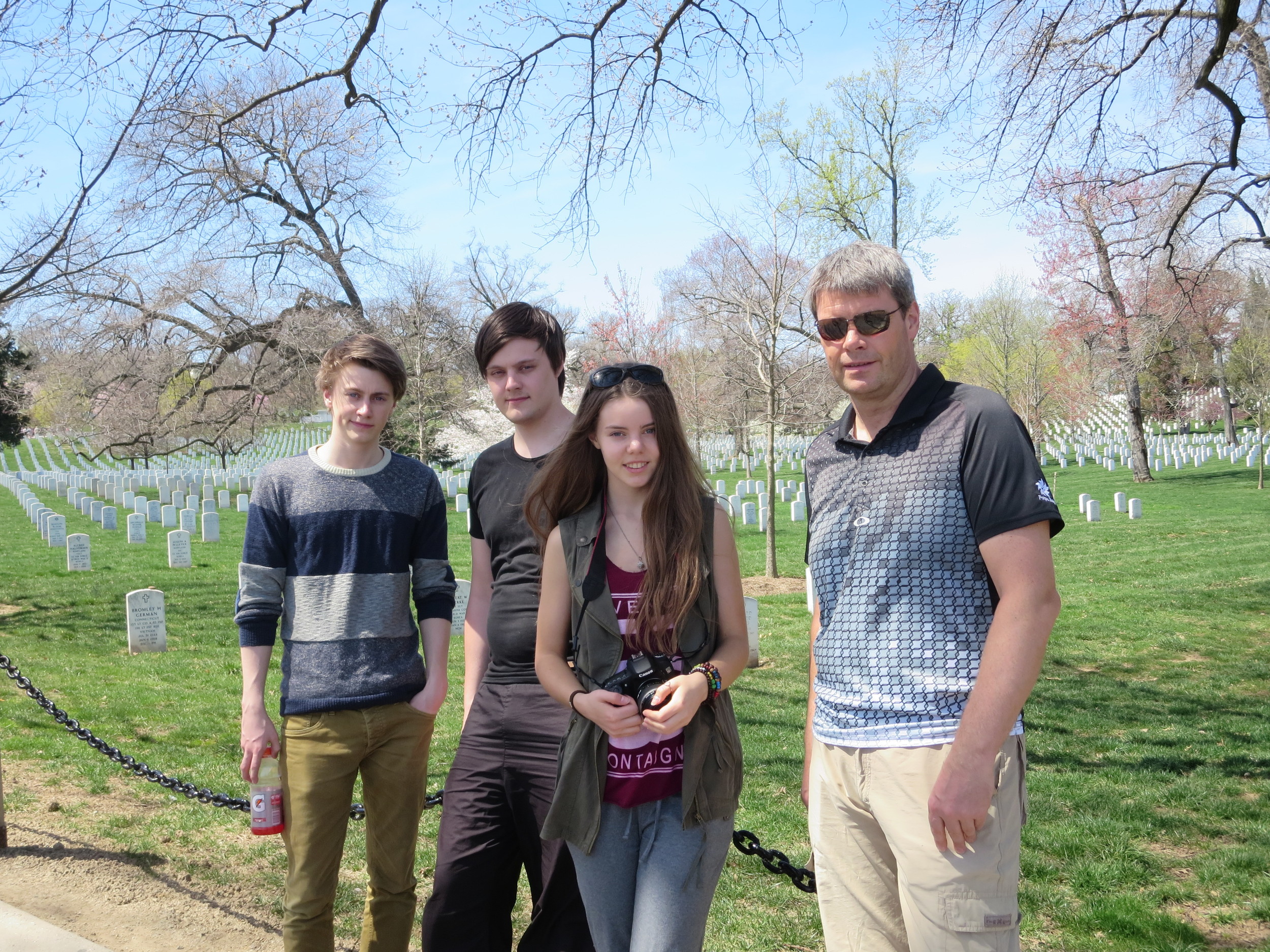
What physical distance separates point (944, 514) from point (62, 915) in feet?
12.4

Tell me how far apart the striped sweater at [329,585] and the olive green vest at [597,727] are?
0.69 m

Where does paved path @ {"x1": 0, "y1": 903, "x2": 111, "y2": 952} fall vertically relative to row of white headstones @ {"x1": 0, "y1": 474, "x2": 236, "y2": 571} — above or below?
below

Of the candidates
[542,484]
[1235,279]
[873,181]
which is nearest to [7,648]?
[542,484]

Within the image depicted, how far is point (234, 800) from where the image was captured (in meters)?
3.91

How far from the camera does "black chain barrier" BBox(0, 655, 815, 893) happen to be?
2.95m

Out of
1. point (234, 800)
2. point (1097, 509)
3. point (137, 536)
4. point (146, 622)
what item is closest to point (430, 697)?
point (234, 800)

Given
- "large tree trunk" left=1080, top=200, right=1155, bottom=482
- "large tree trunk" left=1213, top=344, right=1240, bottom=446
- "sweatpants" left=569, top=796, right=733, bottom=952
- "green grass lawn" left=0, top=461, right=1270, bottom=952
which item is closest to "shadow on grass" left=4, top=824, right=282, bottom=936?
"green grass lawn" left=0, top=461, right=1270, bottom=952

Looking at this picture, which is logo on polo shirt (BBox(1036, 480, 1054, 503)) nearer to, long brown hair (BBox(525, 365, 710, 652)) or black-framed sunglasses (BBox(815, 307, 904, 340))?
black-framed sunglasses (BBox(815, 307, 904, 340))

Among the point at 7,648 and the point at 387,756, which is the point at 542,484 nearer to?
the point at 387,756

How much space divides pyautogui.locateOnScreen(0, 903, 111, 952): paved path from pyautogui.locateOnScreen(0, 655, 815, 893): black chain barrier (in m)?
0.61

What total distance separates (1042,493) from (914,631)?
0.40 m

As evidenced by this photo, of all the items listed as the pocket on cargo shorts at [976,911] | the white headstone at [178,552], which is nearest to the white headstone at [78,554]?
the white headstone at [178,552]

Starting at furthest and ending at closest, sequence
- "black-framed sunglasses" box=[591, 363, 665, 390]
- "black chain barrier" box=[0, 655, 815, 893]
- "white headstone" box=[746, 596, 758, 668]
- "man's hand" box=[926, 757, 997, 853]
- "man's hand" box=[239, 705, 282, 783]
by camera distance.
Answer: "white headstone" box=[746, 596, 758, 668], "black chain barrier" box=[0, 655, 815, 893], "man's hand" box=[239, 705, 282, 783], "black-framed sunglasses" box=[591, 363, 665, 390], "man's hand" box=[926, 757, 997, 853]

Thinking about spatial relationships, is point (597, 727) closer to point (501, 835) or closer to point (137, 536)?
point (501, 835)
